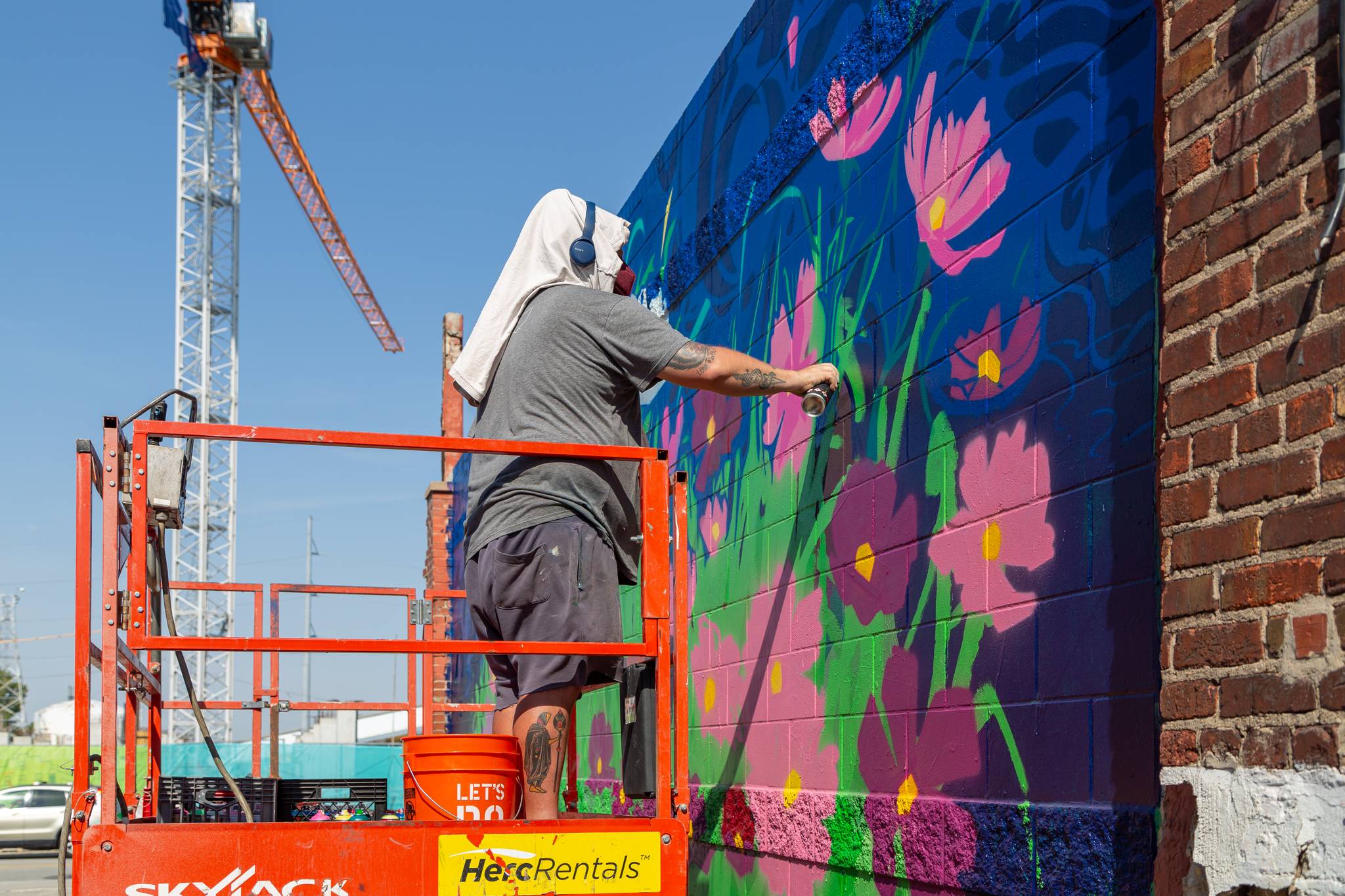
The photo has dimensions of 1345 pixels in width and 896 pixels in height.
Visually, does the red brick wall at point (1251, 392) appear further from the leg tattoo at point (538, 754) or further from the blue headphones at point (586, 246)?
the blue headphones at point (586, 246)

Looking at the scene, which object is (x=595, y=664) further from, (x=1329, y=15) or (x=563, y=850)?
(x=1329, y=15)

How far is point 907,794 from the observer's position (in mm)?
3977

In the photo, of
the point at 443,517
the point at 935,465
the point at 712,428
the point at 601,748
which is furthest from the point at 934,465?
the point at 443,517

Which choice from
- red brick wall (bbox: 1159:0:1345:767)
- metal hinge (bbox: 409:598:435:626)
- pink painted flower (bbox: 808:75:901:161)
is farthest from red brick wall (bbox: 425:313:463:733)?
red brick wall (bbox: 1159:0:1345:767)

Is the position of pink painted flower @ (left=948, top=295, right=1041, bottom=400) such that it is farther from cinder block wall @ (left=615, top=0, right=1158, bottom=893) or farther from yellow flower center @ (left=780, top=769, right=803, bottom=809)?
yellow flower center @ (left=780, top=769, right=803, bottom=809)

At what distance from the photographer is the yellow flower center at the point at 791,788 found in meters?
4.89

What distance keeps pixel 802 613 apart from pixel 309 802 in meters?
1.88

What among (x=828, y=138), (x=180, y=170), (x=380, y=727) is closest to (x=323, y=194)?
(x=180, y=170)

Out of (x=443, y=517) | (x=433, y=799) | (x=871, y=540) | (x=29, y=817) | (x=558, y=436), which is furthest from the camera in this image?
(x=29, y=817)

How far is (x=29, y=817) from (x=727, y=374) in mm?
23081

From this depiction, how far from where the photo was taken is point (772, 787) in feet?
17.0

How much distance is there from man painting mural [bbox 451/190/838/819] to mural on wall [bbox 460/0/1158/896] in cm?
62

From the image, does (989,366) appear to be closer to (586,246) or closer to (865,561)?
(865,561)

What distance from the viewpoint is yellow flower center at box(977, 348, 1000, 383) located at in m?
3.64
